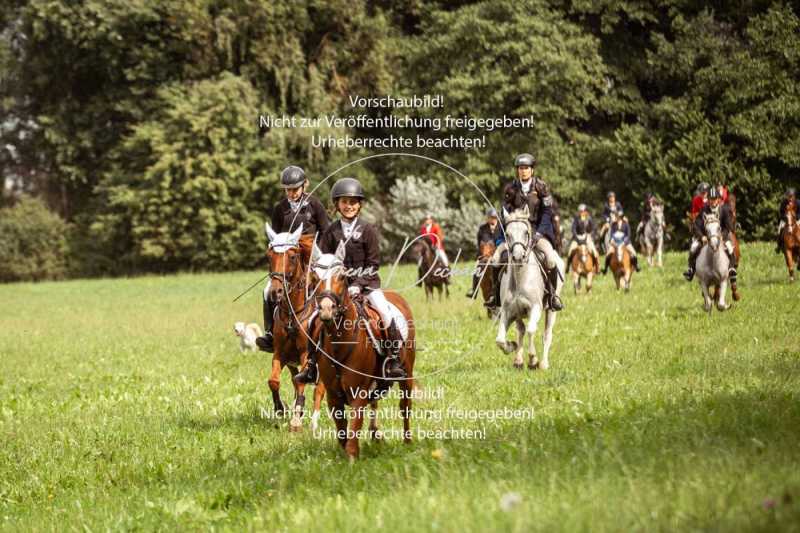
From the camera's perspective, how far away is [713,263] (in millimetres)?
19641

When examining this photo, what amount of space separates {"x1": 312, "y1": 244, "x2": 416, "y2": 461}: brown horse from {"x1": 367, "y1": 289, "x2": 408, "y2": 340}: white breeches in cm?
8

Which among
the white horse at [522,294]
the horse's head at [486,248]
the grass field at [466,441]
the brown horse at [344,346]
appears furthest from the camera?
the horse's head at [486,248]

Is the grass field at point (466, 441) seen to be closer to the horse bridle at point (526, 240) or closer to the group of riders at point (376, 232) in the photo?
the group of riders at point (376, 232)

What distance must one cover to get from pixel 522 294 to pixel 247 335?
787 cm

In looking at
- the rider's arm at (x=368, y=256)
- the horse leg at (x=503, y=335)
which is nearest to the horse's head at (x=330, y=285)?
the rider's arm at (x=368, y=256)

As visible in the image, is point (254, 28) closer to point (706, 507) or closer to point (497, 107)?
point (497, 107)

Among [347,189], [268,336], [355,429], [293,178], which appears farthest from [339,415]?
[293,178]

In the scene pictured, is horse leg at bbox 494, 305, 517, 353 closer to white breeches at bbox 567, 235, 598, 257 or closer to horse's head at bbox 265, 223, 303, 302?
horse's head at bbox 265, 223, 303, 302

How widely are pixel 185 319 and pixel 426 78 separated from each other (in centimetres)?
2663

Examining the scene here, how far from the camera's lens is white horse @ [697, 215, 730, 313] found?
19.6 metres

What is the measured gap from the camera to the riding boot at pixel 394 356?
9148 millimetres

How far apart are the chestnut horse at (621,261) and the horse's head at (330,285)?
2053 centimetres

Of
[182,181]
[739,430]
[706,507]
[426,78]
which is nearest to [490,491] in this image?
[706,507]

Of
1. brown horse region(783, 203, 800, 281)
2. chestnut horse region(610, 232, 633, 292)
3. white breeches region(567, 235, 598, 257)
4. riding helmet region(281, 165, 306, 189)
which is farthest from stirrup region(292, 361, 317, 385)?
white breeches region(567, 235, 598, 257)
